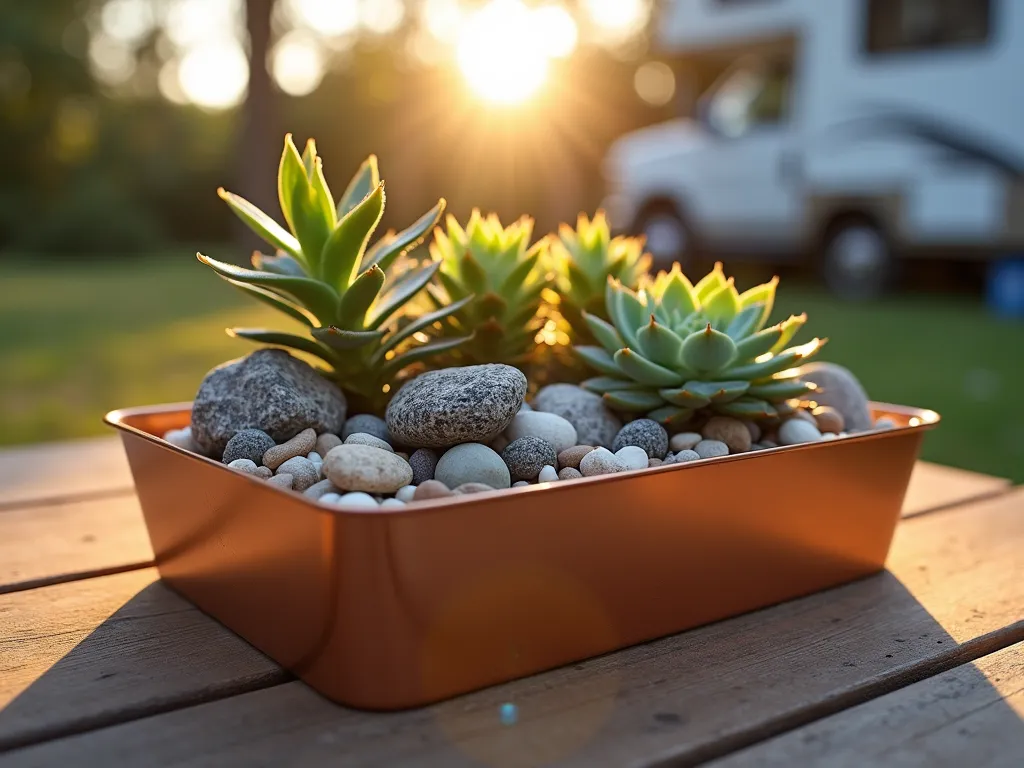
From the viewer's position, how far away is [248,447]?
923 mm

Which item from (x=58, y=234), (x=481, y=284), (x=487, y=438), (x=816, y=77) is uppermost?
(x=816, y=77)

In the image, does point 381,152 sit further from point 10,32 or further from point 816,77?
point 816,77

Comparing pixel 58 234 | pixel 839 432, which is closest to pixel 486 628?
pixel 839 432

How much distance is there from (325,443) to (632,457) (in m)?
0.28

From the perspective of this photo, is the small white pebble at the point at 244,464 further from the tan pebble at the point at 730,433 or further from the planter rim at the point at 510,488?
the tan pebble at the point at 730,433

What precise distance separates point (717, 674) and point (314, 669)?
29cm

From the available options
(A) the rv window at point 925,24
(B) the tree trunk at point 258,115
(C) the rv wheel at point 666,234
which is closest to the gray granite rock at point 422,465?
(A) the rv window at point 925,24

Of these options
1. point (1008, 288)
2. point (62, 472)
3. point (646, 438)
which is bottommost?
point (1008, 288)

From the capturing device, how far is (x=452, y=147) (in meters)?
13.7

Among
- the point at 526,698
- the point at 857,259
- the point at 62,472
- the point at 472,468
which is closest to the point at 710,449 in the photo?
the point at 472,468

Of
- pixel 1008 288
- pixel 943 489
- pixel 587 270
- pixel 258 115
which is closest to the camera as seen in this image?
pixel 587 270

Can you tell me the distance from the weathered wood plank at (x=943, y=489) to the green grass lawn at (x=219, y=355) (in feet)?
5.35

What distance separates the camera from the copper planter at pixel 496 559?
68 centimetres

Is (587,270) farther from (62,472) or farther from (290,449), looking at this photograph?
(62,472)
